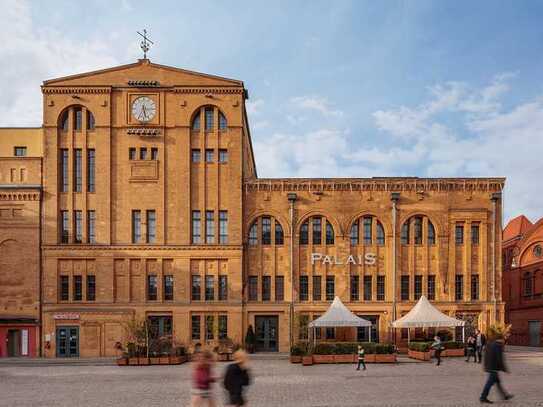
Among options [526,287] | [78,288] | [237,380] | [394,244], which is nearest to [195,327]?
[78,288]

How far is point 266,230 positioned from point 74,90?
16.9 meters

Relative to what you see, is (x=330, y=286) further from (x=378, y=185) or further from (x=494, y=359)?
(x=494, y=359)

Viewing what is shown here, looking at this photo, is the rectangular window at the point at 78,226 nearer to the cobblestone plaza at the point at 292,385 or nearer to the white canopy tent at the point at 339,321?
the cobblestone plaza at the point at 292,385

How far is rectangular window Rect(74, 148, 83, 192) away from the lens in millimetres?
44144

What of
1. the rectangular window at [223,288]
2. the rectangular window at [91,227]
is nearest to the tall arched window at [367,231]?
the rectangular window at [223,288]

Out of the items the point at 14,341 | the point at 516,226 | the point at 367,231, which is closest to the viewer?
the point at 14,341

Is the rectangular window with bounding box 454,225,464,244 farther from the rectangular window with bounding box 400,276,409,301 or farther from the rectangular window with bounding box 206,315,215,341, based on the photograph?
the rectangular window with bounding box 206,315,215,341

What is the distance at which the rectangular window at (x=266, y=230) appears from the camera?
44.8m

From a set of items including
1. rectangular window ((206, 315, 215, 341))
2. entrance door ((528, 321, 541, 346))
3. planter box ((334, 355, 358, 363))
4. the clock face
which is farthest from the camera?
entrance door ((528, 321, 541, 346))

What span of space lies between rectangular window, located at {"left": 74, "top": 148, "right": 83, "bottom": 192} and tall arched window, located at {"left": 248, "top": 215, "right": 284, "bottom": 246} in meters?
12.6

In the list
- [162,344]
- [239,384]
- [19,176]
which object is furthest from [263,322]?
[239,384]

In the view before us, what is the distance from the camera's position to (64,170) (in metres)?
44.3

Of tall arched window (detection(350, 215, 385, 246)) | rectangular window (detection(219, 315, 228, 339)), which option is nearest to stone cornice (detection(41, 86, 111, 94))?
rectangular window (detection(219, 315, 228, 339))

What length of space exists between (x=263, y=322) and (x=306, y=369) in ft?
44.3
